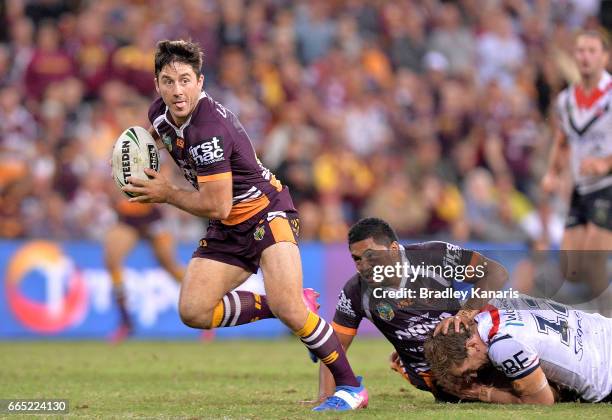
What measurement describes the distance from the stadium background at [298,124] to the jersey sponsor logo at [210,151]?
7900mm

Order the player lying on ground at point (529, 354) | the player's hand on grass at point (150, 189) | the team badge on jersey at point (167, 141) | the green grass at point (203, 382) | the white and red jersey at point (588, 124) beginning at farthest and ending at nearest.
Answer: the white and red jersey at point (588, 124) < the team badge on jersey at point (167, 141) < the player's hand on grass at point (150, 189) < the green grass at point (203, 382) < the player lying on ground at point (529, 354)

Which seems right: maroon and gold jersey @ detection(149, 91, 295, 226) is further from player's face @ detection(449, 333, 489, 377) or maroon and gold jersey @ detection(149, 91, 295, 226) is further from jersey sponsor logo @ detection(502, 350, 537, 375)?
jersey sponsor logo @ detection(502, 350, 537, 375)

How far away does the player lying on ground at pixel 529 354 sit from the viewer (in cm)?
714

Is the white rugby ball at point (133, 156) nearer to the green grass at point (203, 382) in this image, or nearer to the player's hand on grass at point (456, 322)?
the green grass at point (203, 382)

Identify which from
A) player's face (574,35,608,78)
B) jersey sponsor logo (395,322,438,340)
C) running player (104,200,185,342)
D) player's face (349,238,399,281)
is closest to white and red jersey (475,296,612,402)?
jersey sponsor logo (395,322,438,340)

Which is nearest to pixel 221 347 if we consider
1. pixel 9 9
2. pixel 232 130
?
pixel 232 130

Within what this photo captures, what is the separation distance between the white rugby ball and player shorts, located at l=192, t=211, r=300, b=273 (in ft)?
2.22

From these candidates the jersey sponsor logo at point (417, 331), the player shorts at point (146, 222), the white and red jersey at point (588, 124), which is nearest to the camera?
the jersey sponsor logo at point (417, 331)

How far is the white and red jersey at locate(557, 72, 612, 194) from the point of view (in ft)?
35.5

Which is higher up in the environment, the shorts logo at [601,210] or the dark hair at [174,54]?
the dark hair at [174,54]

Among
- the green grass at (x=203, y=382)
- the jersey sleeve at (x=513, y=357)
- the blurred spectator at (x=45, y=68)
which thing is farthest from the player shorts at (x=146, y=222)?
the jersey sleeve at (x=513, y=357)

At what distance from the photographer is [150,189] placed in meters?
7.55

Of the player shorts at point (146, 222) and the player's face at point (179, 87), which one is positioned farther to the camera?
the player shorts at point (146, 222)

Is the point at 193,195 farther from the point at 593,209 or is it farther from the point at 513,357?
the point at 593,209
